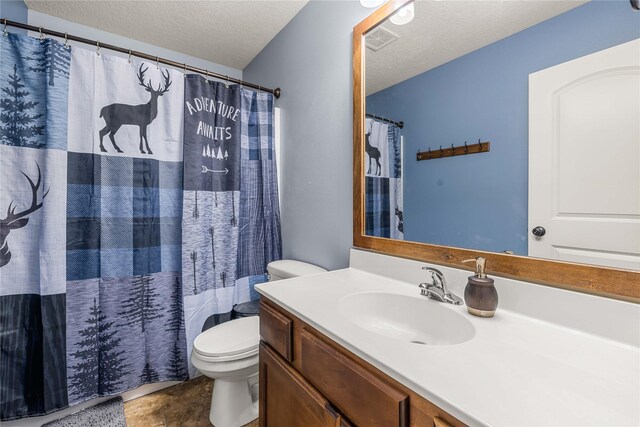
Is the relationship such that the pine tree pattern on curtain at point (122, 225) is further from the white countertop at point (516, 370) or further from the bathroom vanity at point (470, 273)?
the white countertop at point (516, 370)

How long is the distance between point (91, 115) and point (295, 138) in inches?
44.1

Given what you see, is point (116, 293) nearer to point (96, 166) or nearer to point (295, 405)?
point (96, 166)

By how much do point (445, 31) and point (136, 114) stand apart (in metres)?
1.63

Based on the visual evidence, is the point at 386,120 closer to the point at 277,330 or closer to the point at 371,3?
the point at 371,3

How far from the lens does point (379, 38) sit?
122cm

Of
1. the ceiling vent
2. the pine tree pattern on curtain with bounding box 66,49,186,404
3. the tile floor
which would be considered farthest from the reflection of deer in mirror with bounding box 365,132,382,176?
the tile floor

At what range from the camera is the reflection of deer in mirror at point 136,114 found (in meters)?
1.49

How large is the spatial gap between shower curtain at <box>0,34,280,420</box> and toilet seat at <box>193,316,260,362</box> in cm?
31

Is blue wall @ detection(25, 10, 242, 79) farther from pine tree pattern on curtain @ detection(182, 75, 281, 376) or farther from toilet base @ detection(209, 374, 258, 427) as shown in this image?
toilet base @ detection(209, 374, 258, 427)

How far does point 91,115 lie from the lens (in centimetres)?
145

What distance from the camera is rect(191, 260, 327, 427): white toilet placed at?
1.30 meters

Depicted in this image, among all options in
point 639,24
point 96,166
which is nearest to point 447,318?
point 639,24

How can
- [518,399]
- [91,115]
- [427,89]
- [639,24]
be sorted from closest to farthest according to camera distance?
[518,399]
[639,24]
[427,89]
[91,115]

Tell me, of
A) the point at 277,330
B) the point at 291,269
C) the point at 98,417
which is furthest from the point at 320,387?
the point at 98,417
